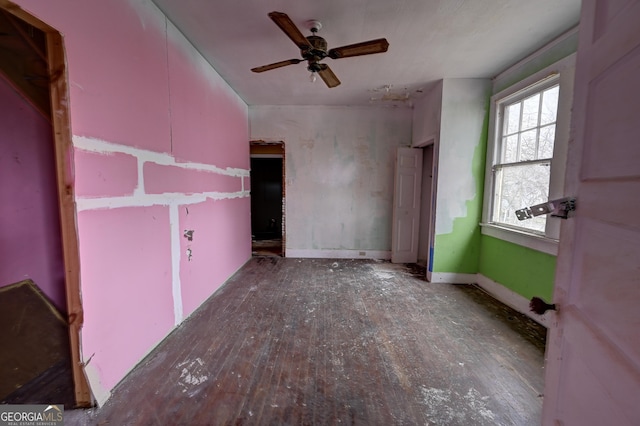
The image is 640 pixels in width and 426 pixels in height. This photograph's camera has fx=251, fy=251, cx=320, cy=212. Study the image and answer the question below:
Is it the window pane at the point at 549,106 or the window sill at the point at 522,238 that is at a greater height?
the window pane at the point at 549,106

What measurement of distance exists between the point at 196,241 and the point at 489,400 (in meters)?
2.79

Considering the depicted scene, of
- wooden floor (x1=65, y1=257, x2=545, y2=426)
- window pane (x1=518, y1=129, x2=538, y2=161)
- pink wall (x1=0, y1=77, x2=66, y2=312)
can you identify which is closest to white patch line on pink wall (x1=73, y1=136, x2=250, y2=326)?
pink wall (x1=0, y1=77, x2=66, y2=312)

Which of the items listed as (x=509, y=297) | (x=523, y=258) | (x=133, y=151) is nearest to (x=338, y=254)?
(x=509, y=297)

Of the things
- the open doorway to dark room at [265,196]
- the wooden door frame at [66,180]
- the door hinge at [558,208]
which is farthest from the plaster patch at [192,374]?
the open doorway to dark room at [265,196]

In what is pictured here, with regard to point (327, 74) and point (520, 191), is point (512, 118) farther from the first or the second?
point (327, 74)

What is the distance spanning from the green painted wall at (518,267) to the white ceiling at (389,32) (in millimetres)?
2091

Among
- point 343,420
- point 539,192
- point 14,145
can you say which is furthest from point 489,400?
point 14,145

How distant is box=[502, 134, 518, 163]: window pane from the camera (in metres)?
2.90

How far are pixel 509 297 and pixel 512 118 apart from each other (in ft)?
6.87

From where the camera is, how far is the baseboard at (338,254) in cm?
471

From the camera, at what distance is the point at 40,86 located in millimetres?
1421

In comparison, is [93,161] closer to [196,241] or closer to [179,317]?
[196,241]

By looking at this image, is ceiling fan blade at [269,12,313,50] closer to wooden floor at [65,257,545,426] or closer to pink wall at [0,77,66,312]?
pink wall at [0,77,66,312]

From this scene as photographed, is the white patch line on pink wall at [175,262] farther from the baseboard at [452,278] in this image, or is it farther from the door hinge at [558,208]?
the baseboard at [452,278]
